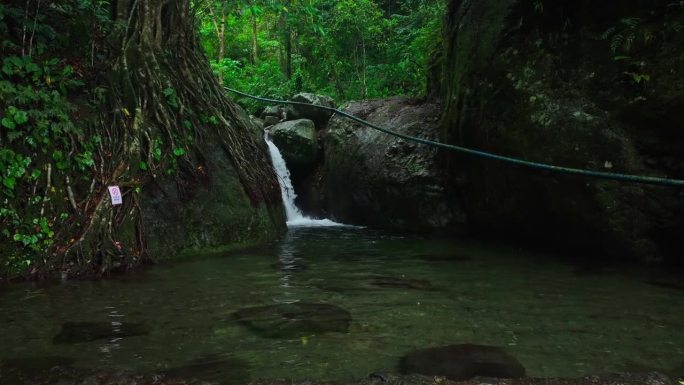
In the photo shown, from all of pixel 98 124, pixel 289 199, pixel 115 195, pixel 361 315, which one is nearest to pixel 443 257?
pixel 361 315

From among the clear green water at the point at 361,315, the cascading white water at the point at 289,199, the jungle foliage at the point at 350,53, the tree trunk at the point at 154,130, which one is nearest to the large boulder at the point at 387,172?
the cascading white water at the point at 289,199

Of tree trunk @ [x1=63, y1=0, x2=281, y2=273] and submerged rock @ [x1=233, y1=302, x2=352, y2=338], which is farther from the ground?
tree trunk @ [x1=63, y1=0, x2=281, y2=273]

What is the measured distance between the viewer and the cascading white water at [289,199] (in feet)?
32.5

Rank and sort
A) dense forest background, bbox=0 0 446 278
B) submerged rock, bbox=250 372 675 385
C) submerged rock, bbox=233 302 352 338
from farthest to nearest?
dense forest background, bbox=0 0 446 278 < submerged rock, bbox=233 302 352 338 < submerged rock, bbox=250 372 675 385

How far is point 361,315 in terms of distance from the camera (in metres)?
3.48

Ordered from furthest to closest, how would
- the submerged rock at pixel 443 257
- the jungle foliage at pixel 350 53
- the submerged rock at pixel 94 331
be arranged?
the jungle foliage at pixel 350 53
the submerged rock at pixel 443 257
the submerged rock at pixel 94 331

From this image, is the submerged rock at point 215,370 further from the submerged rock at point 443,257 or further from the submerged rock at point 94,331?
the submerged rock at point 443,257

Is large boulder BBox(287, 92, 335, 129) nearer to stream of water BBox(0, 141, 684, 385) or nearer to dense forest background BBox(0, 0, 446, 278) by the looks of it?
dense forest background BBox(0, 0, 446, 278)

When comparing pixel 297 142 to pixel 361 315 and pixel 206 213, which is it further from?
pixel 361 315

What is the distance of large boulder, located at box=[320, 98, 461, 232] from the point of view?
26.3 ft

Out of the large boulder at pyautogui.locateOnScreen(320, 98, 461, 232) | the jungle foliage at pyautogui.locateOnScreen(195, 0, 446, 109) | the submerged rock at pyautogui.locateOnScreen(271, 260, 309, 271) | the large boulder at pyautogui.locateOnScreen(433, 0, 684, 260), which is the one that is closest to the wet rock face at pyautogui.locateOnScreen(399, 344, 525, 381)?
the submerged rock at pyautogui.locateOnScreen(271, 260, 309, 271)

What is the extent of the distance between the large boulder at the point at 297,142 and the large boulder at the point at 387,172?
643mm

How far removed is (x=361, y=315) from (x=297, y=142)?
26.0ft

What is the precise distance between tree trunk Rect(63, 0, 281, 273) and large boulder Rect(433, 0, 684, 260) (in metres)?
3.22
